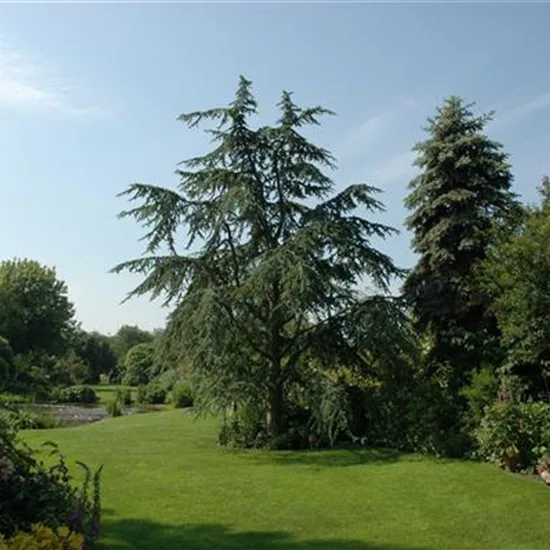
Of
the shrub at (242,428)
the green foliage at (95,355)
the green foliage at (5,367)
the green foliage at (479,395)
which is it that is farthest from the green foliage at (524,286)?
the green foliage at (95,355)

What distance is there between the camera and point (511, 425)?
10.3 meters

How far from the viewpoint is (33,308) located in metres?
51.9

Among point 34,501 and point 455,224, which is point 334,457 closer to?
point 455,224

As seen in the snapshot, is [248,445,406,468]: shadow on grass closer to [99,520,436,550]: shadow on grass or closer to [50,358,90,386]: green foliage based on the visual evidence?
[99,520,436,550]: shadow on grass

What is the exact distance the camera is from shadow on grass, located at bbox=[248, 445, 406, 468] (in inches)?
456

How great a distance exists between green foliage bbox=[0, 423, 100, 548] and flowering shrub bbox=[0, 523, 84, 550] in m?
0.68

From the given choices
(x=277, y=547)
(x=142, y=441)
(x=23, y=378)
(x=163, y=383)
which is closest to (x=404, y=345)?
(x=163, y=383)

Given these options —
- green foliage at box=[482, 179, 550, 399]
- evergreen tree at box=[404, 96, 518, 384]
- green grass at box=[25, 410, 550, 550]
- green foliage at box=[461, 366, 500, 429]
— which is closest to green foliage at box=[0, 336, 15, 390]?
green grass at box=[25, 410, 550, 550]

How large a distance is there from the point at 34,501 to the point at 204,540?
212 centimetres

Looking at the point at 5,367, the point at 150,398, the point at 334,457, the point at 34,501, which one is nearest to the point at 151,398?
the point at 150,398

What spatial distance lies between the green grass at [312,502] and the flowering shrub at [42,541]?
2.42 meters

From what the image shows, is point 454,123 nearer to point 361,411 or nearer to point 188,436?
point 361,411

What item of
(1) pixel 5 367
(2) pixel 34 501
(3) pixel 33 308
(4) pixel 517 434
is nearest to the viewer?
(2) pixel 34 501

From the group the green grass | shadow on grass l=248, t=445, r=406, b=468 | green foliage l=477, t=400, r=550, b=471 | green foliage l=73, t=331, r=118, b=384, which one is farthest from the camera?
green foliage l=73, t=331, r=118, b=384
